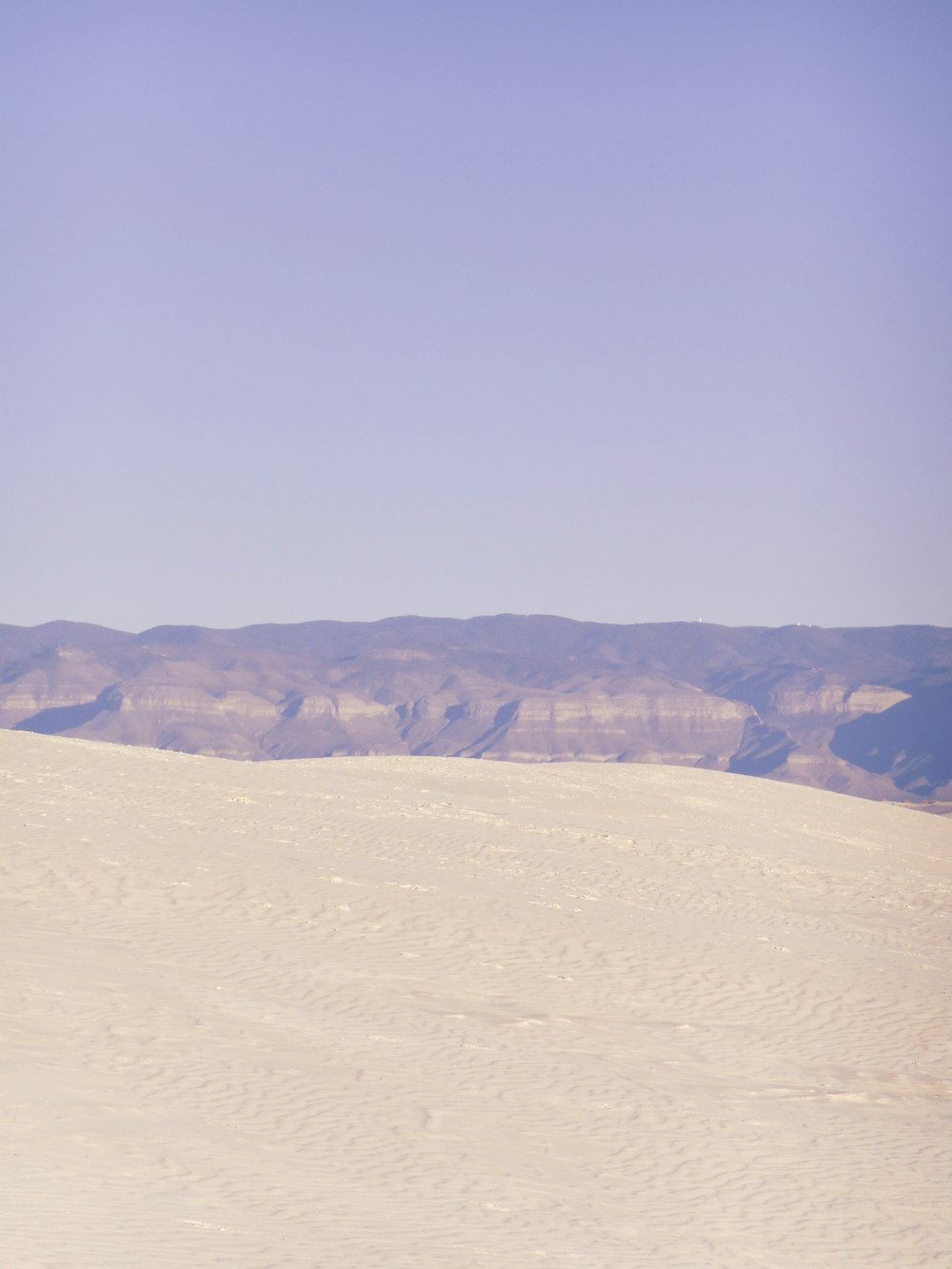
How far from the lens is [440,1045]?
12.1 m

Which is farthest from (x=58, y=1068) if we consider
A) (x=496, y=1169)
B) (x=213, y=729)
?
(x=213, y=729)

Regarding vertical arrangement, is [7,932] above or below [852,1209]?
above

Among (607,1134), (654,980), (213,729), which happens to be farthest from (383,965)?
(213,729)

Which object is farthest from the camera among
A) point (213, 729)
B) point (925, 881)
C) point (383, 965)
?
point (213, 729)

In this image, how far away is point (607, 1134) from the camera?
10.5 m

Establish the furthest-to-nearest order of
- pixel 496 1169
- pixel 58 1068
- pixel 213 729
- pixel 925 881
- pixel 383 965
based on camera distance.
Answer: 1. pixel 213 729
2. pixel 925 881
3. pixel 383 965
4. pixel 58 1068
5. pixel 496 1169

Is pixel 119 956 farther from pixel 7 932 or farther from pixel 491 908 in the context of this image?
pixel 491 908

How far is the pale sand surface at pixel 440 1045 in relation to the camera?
8.39 metres

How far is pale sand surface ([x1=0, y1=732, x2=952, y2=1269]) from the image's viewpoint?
8391mm

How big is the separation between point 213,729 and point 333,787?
164 m

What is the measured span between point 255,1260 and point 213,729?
7224 inches

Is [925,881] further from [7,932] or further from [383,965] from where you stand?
[7,932]

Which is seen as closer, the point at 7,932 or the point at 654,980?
the point at 7,932

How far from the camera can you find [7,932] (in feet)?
45.1
